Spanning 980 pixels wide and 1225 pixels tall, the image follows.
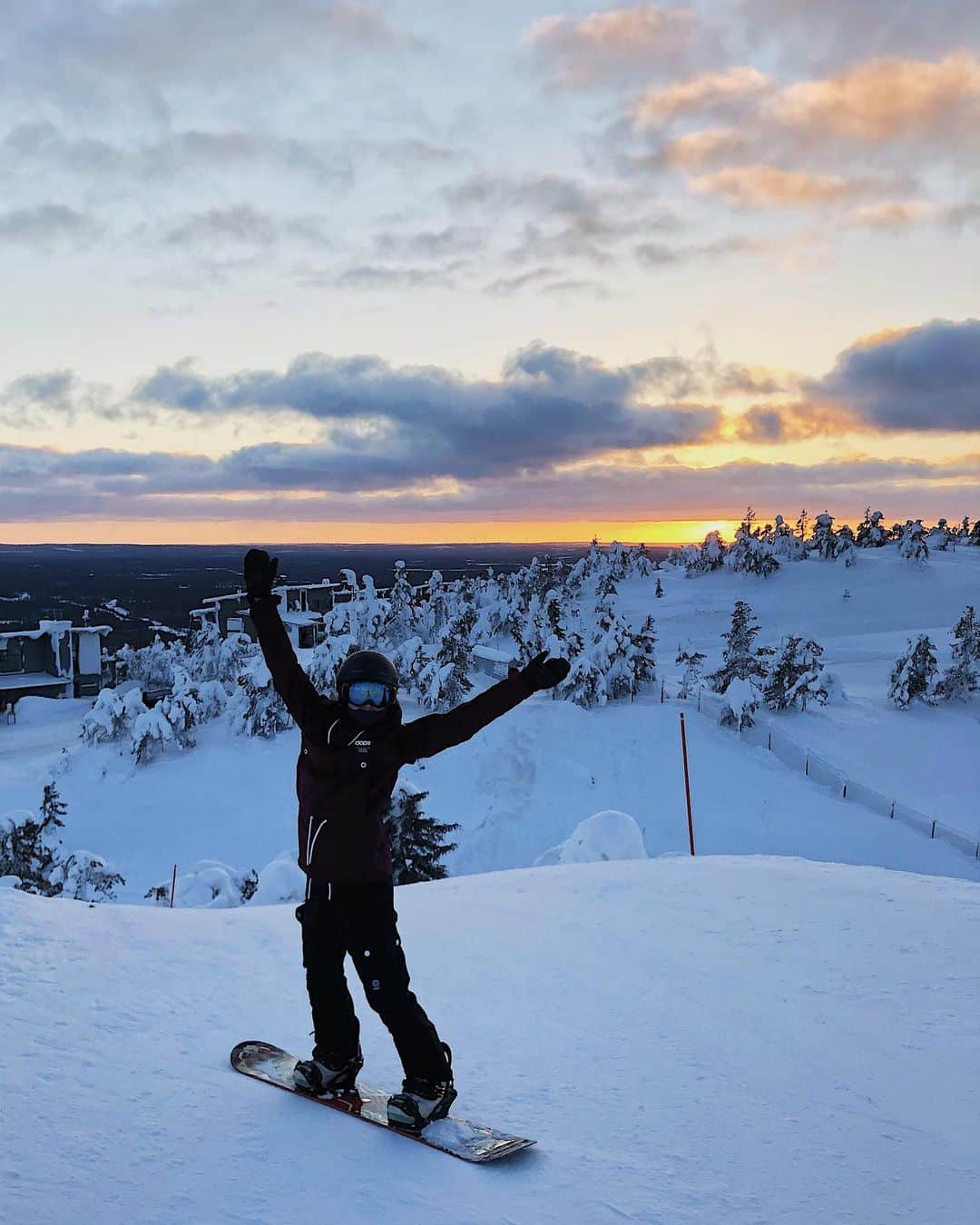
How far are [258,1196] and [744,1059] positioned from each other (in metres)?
2.69

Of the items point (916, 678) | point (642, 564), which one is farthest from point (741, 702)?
point (642, 564)

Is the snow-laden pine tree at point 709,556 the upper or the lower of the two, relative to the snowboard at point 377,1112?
upper

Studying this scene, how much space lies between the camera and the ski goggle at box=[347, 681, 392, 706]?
3.82 meters

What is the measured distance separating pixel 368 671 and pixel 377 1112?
1892 mm

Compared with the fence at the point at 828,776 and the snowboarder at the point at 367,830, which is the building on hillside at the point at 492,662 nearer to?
the fence at the point at 828,776

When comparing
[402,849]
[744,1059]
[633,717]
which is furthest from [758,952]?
[633,717]

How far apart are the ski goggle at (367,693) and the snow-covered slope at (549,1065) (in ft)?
5.73

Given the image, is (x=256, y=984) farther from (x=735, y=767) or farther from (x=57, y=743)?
(x=57, y=743)

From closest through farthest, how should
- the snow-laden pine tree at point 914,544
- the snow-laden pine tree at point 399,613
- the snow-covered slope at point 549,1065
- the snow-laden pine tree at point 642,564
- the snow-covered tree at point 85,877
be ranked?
the snow-covered slope at point 549,1065
the snow-covered tree at point 85,877
the snow-laden pine tree at point 399,613
the snow-laden pine tree at point 914,544
the snow-laden pine tree at point 642,564

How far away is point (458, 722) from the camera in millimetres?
3744

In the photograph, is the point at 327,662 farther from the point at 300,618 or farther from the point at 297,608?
the point at 297,608

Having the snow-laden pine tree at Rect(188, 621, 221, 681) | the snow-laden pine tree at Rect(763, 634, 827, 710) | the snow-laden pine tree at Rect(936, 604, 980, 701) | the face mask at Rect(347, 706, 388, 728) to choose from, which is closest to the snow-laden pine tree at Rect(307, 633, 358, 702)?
the snow-laden pine tree at Rect(188, 621, 221, 681)

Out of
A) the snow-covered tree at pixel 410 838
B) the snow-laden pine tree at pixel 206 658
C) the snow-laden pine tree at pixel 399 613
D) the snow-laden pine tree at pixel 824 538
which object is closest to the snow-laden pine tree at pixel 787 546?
the snow-laden pine tree at pixel 824 538

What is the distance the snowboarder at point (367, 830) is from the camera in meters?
3.78
